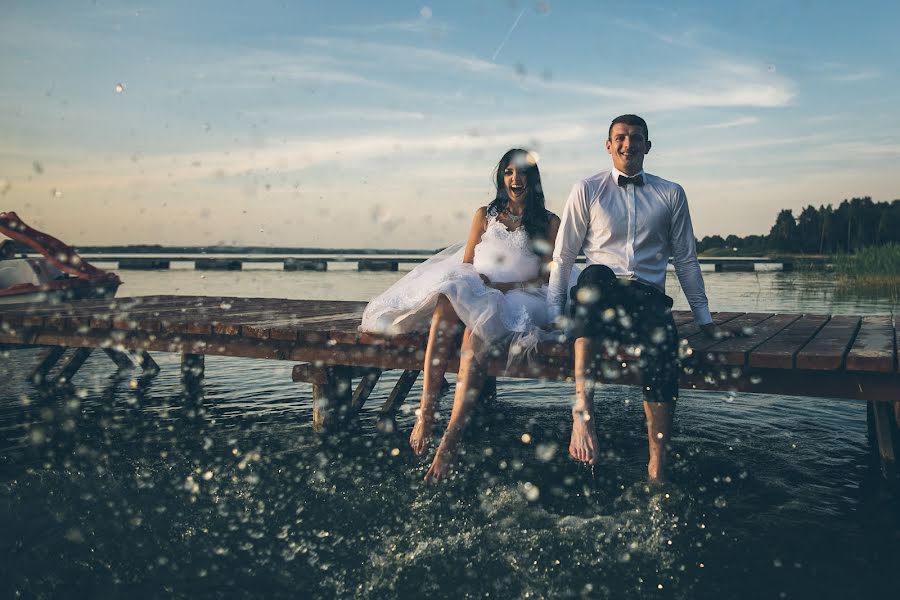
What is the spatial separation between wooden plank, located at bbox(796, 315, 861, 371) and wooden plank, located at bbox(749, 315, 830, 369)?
0.17ft

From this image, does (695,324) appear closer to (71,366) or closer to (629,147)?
(629,147)

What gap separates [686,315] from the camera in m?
7.69

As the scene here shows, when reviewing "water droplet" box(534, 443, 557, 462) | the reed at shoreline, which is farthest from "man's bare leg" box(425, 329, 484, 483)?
the reed at shoreline

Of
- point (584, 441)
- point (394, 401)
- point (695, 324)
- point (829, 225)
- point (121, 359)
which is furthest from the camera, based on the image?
point (829, 225)

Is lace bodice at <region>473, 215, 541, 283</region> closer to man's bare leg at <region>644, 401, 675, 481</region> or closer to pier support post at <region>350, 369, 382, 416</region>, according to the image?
man's bare leg at <region>644, 401, 675, 481</region>

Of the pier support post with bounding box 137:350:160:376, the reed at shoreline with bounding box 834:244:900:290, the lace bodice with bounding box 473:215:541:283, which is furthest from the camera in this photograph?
the reed at shoreline with bounding box 834:244:900:290

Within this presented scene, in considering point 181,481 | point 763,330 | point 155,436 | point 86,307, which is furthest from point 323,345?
point 86,307

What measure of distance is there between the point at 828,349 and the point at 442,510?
298cm

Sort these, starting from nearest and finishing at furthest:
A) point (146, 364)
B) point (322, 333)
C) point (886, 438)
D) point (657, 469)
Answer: point (657, 469), point (886, 438), point (322, 333), point (146, 364)

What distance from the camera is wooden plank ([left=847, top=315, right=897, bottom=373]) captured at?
4836mm

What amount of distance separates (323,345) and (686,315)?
3827mm

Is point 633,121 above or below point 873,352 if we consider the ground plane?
above

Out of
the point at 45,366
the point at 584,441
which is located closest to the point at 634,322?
the point at 584,441

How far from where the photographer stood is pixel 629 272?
4.99 meters
